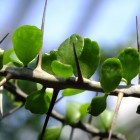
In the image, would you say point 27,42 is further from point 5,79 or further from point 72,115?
point 72,115

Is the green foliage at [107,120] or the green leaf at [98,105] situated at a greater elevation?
the green leaf at [98,105]

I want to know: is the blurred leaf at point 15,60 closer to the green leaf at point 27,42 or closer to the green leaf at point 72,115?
the green leaf at point 27,42

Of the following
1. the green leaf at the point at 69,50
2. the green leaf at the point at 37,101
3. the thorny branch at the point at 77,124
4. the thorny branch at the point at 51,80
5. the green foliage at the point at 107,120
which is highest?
the green leaf at the point at 69,50

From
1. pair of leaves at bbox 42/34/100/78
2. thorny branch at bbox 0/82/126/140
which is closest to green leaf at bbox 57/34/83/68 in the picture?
pair of leaves at bbox 42/34/100/78

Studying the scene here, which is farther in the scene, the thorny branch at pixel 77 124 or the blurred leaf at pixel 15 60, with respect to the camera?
the thorny branch at pixel 77 124

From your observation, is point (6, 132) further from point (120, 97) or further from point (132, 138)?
point (120, 97)

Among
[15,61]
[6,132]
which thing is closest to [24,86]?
[15,61]

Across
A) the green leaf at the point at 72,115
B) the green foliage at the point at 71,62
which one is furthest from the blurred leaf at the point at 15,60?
the green leaf at the point at 72,115
